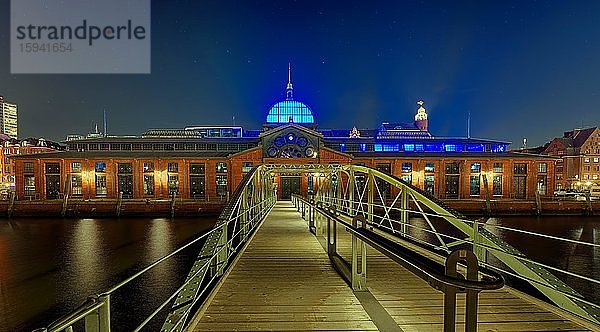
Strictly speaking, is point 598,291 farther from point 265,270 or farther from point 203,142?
point 203,142

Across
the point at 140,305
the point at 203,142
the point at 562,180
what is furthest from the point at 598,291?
the point at 562,180

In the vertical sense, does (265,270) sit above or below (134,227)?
above

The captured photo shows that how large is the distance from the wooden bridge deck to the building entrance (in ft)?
132

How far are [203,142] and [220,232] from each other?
4712cm

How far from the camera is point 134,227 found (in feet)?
107

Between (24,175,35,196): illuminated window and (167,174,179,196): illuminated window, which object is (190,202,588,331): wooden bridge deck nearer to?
(167,174,179,196): illuminated window

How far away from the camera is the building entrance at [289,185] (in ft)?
159

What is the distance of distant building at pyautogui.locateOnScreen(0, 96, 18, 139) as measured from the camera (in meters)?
180

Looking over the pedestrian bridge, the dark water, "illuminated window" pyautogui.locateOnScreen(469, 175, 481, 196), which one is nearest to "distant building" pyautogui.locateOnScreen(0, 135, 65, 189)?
the dark water

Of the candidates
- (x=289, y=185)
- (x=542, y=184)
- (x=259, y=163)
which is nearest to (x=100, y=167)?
(x=259, y=163)

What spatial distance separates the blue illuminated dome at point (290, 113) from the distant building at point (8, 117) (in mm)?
171705

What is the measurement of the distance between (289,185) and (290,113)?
13265mm

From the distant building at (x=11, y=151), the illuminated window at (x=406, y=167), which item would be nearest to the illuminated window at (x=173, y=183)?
the illuminated window at (x=406, y=167)

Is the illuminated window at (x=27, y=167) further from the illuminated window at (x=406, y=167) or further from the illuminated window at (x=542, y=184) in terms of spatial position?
the illuminated window at (x=542, y=184)
